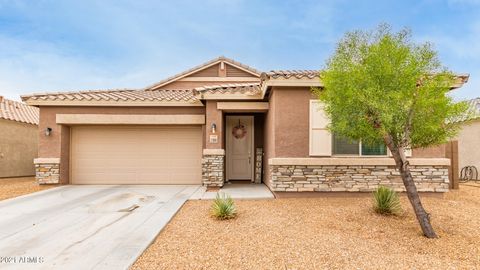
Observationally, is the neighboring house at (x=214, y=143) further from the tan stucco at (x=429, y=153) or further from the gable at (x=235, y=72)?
the gable at (x=235, y=72)

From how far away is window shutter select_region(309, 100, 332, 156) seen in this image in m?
7.83

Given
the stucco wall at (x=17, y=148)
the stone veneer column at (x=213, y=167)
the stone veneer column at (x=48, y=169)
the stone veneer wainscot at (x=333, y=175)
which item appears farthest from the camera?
the stucco wall at (x=17, y=148)

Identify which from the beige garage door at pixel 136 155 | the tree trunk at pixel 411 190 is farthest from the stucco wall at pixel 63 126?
the tree trunk at pixel 411 190

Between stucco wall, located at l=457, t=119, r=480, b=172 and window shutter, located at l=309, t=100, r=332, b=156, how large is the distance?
1066 cm

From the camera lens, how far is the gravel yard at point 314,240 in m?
3.83

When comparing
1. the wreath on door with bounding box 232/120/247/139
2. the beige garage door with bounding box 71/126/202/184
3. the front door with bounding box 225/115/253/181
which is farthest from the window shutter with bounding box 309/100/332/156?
the beige garage door with bounding box 71/126/202/184

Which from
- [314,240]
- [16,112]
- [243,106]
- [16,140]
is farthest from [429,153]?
[16,112]

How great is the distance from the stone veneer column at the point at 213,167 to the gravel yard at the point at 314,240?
2.33 metres

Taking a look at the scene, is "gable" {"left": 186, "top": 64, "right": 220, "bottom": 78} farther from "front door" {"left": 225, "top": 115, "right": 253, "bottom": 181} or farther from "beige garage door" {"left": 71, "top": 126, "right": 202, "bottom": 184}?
"beige garage door" {"left": 71, "top": 126, "right": 202, "bottom": 184}

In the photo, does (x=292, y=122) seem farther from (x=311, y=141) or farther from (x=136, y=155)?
(x=136, y=155)

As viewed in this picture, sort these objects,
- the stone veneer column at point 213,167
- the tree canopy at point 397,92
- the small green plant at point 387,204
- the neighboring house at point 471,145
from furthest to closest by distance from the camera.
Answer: the neighboring house at point 471,145, the stone veneer column at point 213,167, the small green plant at point 387,204, the tree canopy at point 397,92

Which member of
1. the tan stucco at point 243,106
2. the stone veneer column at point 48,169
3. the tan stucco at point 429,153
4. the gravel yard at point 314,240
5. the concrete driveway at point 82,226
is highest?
the tan stucco at point 243,106

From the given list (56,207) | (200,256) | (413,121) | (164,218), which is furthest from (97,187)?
(413,121)

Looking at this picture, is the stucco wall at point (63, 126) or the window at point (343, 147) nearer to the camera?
the window at point (343, 147)
